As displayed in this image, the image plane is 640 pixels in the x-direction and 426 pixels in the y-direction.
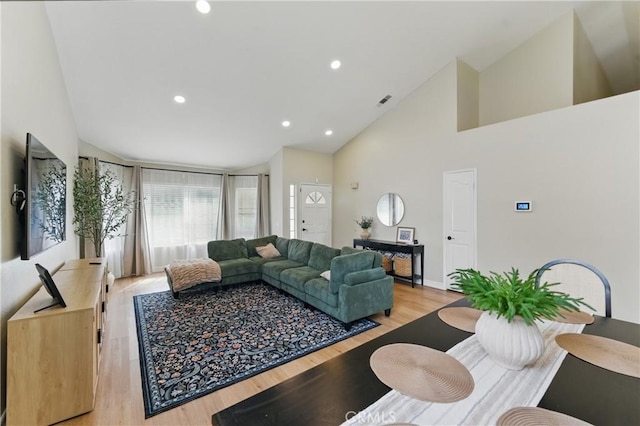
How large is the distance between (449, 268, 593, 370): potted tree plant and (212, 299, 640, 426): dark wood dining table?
125 mm

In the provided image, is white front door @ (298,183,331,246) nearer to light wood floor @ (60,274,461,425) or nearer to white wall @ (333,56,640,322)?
white wall @ (333,56,640,322)

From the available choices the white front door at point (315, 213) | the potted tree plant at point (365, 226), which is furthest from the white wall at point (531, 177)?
the white front door at point (315, 213)

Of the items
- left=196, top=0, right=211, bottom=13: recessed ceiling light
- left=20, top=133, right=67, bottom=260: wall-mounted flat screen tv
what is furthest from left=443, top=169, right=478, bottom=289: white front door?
left=20, top=133, right=67, bottom=260: wall-mounted flat screen tv

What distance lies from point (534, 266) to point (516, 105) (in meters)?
2.32

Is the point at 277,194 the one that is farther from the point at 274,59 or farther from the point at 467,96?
the point at 467,96

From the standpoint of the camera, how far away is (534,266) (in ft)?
11.0

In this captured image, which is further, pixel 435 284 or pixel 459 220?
pixel 435 284

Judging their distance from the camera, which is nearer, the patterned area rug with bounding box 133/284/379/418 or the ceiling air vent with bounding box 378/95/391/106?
the patterned area rug with bounding box 133/284/379/418

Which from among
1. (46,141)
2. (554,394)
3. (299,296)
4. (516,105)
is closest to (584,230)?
(516,105)

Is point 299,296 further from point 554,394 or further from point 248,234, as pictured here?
point 248,234

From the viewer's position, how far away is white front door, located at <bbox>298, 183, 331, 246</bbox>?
5773 millimetres

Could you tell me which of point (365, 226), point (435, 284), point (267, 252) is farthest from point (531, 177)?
point (267, 252)

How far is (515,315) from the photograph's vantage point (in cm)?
97

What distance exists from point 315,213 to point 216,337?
12.1 ft
